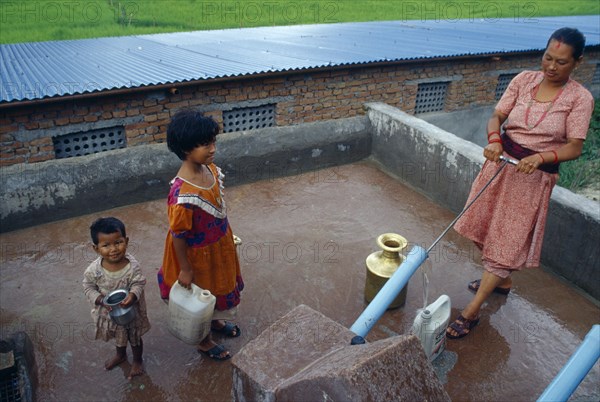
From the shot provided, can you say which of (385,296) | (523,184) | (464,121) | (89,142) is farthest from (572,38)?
(464,121)

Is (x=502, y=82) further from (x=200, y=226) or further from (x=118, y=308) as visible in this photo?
(x=118, y=308)

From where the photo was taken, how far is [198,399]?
2.78 m

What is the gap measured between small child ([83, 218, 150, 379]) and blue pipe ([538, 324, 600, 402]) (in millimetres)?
2078

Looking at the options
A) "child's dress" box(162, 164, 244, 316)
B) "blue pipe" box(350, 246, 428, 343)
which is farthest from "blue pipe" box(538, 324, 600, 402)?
"child's dress" box(162, 164, 244, 316)

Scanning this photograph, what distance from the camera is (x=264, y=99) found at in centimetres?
561

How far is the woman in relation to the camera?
2623mm

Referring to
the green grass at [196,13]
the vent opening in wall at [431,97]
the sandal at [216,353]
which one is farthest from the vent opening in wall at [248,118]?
the green grass at [196,13]

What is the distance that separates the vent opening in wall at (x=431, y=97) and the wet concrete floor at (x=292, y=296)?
2.18 m

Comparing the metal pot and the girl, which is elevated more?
the girl

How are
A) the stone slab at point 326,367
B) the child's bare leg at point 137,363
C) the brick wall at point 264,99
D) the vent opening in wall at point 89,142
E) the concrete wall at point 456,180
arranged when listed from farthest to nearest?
the vent opening in wall at point 89,142 < the brick wall at point 264,99 < the concrete wall at point 456,180 < the child's bare leg at point 137,363 < the stone slab at point 326,367

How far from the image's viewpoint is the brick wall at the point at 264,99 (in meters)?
4.43

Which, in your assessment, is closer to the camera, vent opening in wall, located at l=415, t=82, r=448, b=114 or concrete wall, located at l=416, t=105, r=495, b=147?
vent opening in wall, located at l=415, t=82, r=448, b=114

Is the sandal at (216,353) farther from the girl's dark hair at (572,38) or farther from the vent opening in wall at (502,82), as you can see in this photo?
the vent opening in wall at (502,82)

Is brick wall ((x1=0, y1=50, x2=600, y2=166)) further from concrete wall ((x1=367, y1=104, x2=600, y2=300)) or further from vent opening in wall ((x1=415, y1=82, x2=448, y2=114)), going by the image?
concrete wall ((x1=367, y1=104, x2=600, y2=300))
